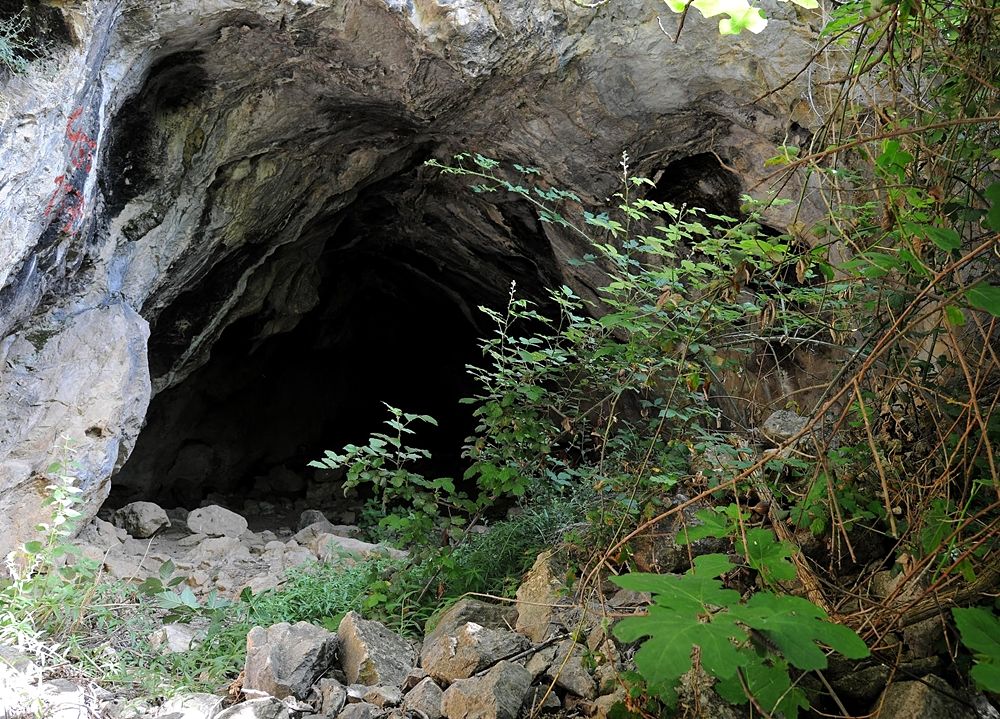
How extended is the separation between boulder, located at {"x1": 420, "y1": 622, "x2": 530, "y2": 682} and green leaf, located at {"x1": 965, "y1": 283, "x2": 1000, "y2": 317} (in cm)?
153

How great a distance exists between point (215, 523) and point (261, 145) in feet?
7.85

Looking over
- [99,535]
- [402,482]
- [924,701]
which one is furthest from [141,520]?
[924,701]

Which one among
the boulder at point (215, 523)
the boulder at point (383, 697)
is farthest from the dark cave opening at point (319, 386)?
the boulder at point (383, 697)

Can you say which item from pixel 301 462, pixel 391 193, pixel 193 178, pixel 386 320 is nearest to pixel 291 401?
pixel 301 462

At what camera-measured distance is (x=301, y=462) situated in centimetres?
848

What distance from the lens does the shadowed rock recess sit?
3.16 meters

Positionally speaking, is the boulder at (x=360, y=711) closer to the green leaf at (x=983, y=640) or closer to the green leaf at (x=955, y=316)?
the green leaf at (x=983, y=640)

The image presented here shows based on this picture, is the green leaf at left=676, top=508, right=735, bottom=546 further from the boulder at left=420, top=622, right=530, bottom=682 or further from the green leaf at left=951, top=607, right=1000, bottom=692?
the boulder at left=420, top=622, right=530, bottom=682

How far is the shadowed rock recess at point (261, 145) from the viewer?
3164 mm

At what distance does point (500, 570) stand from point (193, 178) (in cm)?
263

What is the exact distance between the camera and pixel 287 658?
229 cm

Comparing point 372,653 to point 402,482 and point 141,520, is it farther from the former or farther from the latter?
point 141,520

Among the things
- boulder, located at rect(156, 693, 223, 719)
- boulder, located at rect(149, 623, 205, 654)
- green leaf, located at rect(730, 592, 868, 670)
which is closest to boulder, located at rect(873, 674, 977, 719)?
green leaf, located at rect(730, 592, 868, 670)

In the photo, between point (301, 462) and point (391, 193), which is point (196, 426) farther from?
point (391, 193)
